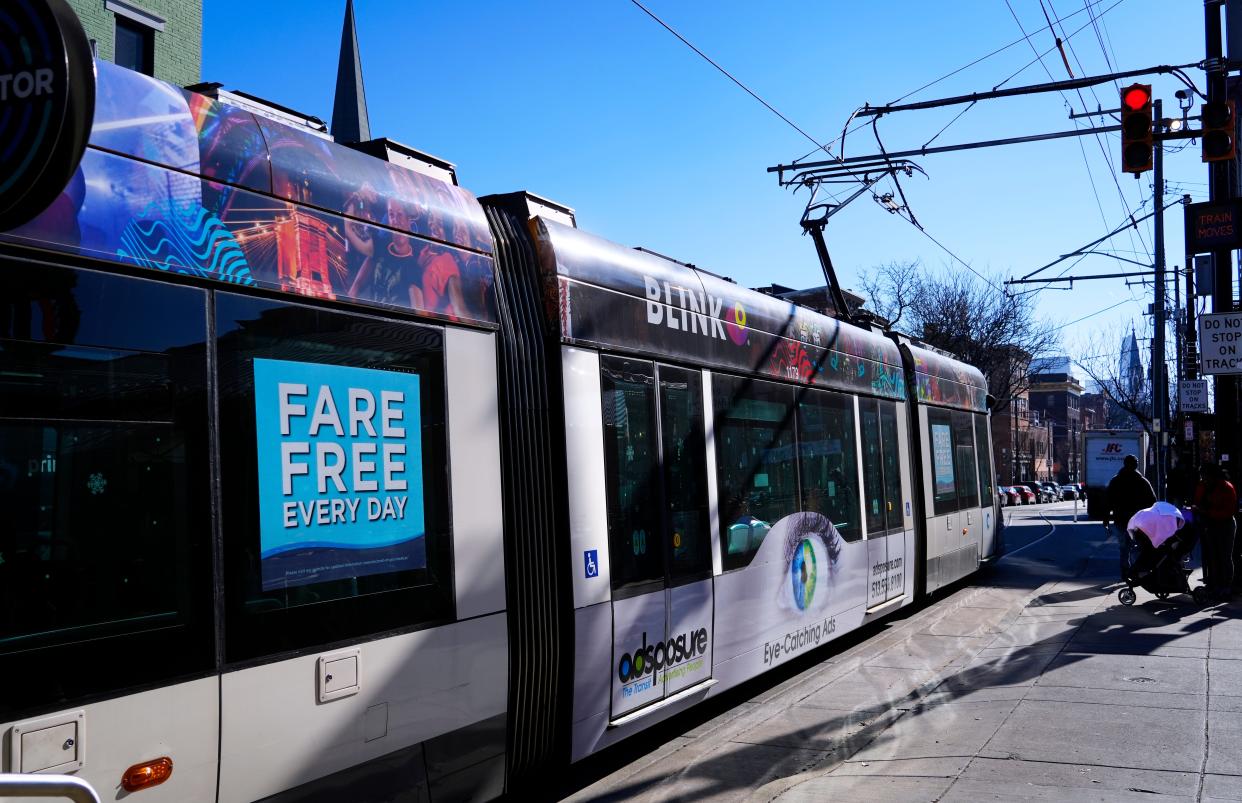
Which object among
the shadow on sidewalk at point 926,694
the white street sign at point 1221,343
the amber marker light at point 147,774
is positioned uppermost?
the white street sign at point 1221,343

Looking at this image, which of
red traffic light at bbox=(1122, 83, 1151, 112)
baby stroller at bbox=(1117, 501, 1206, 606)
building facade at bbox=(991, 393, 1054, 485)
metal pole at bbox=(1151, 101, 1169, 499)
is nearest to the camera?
red traffic light at bbox=(1122, 83, 1151, 112)

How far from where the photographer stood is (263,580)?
412cm

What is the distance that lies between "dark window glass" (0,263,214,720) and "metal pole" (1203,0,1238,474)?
14.4m

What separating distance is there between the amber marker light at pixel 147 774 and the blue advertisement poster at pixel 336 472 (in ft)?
2.30

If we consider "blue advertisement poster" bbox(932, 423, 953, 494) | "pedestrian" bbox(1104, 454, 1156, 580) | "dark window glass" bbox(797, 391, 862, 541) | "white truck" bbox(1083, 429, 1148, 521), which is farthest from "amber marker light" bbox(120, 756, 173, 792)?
"white truck" bbox(1083, 429, 1148, 521)

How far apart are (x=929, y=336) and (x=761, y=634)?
152 feet

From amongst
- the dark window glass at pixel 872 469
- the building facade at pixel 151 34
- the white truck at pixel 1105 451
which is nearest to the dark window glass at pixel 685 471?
the dark window glass at pixel 872 469

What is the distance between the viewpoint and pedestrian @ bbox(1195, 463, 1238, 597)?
13477mm

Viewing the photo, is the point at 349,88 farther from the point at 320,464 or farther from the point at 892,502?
the point at 320,464

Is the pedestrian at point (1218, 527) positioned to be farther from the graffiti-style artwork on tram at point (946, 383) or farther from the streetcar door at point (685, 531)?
the streetcar door at point (685, 531)

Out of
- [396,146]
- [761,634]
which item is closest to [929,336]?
[761,634]

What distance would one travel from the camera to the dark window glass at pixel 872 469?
453 inches

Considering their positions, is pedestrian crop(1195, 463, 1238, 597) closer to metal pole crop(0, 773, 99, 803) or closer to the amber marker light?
the amber marker light

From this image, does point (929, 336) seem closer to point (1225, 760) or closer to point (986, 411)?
point (986, 411)
